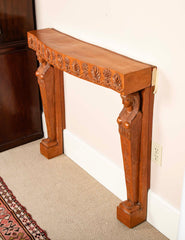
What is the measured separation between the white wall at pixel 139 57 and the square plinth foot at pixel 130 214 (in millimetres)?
147

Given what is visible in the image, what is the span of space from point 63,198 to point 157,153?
2.37 feet

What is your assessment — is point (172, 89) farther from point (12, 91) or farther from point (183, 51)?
point (12, 91)

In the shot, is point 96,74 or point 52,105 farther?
point 52,105

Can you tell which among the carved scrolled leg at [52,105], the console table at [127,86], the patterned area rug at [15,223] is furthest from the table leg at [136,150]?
the carved scrolled leg at [52,105]

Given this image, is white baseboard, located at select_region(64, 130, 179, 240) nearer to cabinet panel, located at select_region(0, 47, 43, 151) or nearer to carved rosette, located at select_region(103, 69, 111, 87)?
cabinet panel, located at select_region(0, 47, 43, 151)

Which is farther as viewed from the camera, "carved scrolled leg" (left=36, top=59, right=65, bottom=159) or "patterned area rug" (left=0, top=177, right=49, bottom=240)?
"carved scrolled leg" (left=36, top=59, right=65, bottom=159)

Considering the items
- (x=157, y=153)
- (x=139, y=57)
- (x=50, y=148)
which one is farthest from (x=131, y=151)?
(x=50, y=148)

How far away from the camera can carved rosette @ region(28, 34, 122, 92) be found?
157cm

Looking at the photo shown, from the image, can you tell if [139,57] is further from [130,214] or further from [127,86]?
[130,214]

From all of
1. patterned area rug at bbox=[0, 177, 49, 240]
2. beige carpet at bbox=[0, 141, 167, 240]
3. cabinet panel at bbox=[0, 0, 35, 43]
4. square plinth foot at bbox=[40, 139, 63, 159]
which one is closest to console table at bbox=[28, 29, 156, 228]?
beige carpet at bbox=[0, 141, 167, 240]

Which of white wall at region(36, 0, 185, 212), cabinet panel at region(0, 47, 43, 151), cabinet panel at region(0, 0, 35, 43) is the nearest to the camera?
white wall at region(36, 0, 185, 212)

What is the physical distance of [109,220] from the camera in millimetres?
1989

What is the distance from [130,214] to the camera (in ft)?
6.18

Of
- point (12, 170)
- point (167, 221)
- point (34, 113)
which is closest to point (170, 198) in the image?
point (167, 221)
